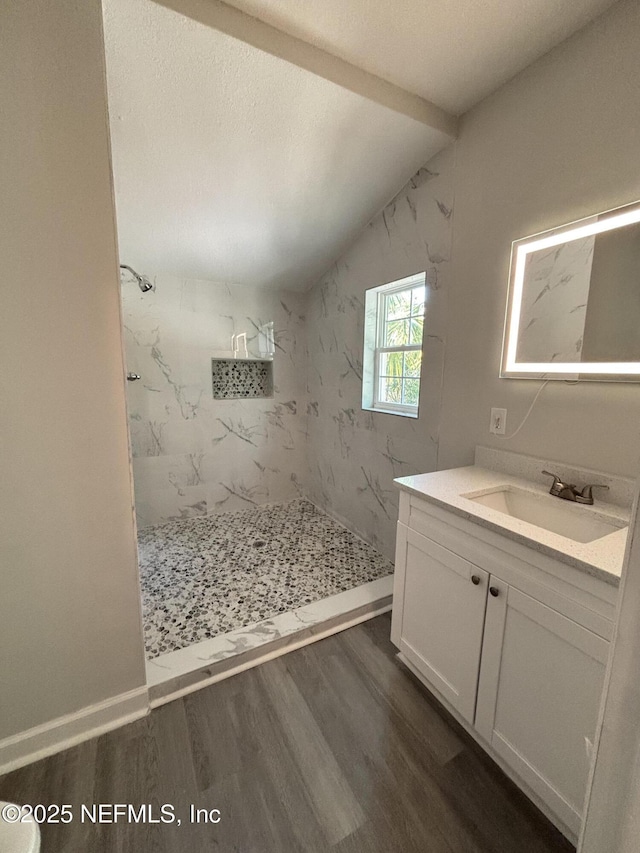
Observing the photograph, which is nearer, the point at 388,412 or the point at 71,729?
the point at 71,729

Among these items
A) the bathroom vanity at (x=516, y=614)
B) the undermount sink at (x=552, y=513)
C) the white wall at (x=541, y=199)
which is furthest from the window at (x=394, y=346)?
the bathroom vanity at (x=516, y=614)

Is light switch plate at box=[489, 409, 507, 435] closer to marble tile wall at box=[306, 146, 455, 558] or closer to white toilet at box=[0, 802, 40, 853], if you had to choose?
marble tile wall at box=[306, 146, 455, 558]

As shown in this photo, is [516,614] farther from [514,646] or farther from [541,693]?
[541,693]

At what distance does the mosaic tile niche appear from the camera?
307 cm

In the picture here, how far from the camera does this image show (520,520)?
1149 mm

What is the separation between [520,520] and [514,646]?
1.23 feet

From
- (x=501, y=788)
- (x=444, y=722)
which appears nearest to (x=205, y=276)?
(x=444, y=722)

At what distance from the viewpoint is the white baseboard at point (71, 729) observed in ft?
3.91

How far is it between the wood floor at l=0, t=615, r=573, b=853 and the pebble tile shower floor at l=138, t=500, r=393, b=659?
39 cm

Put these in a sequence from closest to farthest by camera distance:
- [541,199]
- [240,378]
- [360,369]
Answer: [541,199], [360,369], [240,378]

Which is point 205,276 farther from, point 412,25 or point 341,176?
point 412,25

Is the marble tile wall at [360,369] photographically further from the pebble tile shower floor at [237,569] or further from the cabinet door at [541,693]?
the cabinet door at [541,693]

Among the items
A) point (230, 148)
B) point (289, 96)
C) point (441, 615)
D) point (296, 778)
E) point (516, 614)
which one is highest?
point (289, 96)

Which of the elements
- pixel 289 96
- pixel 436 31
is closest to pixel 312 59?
pixel 289 96
